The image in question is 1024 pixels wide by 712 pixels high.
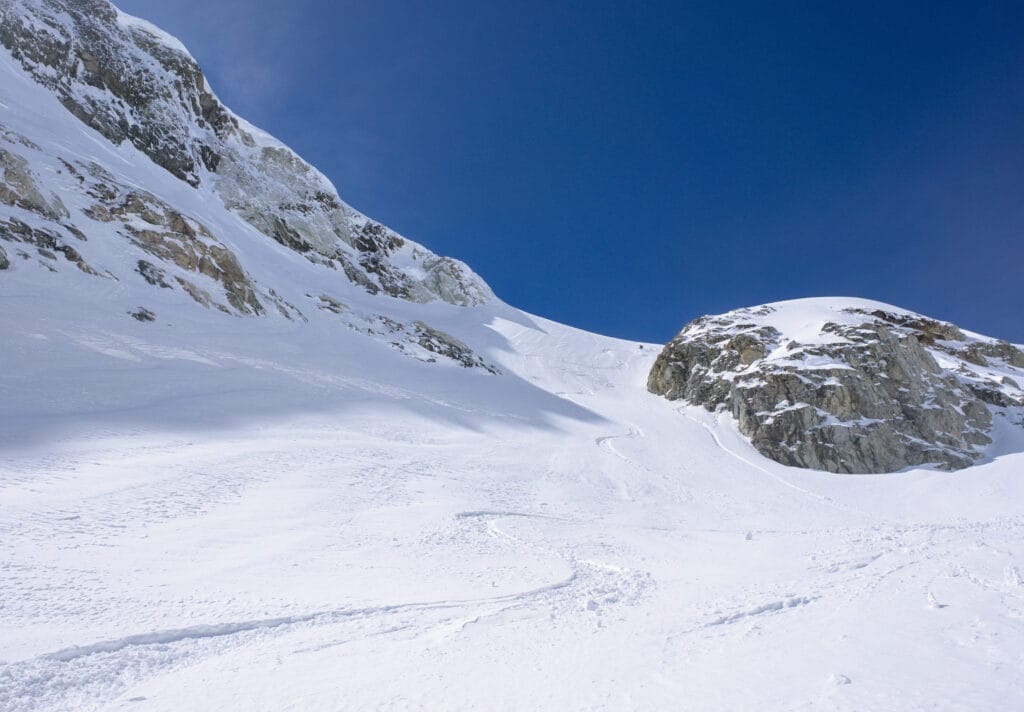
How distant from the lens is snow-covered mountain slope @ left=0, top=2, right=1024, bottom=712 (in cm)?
390

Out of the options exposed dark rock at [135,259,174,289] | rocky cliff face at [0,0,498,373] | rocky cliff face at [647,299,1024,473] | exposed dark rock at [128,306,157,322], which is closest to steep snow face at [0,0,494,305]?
rocky cliff face at [0,0,498,373]

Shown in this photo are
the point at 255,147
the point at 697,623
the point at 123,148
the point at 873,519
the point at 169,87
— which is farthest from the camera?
the point at 255,147

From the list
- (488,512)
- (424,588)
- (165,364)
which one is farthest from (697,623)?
(165,364)

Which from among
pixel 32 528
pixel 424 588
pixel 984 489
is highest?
pixel 984 489

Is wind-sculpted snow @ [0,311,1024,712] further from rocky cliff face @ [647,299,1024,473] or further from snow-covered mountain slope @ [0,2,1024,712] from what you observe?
rocky cliff face @ [647,299,1024,473]

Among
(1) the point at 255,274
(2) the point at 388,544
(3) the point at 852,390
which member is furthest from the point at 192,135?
(3) the point at 852,390

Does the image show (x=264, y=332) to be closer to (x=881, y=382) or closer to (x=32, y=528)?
(x=32, y=528)

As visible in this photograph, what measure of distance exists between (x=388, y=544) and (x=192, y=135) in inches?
2480

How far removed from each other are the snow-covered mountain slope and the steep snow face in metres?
21.4

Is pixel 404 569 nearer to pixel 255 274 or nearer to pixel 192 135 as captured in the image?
pixel 255 274

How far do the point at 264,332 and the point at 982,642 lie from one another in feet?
84.5

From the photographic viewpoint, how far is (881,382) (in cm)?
2917

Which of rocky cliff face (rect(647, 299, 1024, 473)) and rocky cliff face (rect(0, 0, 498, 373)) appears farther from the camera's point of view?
rocky cliff face (rect(647, 299, 1024, 473))

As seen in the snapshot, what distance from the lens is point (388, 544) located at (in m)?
7.67
